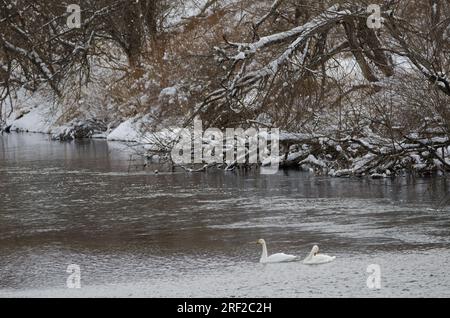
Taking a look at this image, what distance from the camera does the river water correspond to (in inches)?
406

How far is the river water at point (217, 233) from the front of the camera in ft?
33.8

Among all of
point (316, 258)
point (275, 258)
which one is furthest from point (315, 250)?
point (275, 258)

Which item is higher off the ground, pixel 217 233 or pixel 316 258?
pixel 217 233

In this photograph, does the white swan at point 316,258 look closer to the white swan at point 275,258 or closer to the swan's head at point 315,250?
the swan's head at point 315,250

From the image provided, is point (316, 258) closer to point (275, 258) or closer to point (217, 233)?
point (275, 258)

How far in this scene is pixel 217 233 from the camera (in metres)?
13.3

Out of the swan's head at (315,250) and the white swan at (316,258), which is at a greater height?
the swan's head at (315,250)

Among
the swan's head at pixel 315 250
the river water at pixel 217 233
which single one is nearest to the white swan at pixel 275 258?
the river water at pixel 217 233

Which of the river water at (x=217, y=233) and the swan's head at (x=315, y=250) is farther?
the swan's head at (x=315, y=250)

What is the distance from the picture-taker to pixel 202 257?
1174 cm

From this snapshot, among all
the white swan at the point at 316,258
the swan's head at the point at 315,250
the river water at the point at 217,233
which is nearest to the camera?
the river water at the point at 217,233

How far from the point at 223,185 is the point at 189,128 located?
2364 millimetres

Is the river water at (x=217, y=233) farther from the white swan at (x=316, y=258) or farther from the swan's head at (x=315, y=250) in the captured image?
the swan's head at (x=315, y=250)

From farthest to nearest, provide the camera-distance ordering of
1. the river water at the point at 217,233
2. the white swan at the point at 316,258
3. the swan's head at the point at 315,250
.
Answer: the swan's head at the point at 315,250 < the white swan at the point at 316,258 < the river water at the point at 217,233
